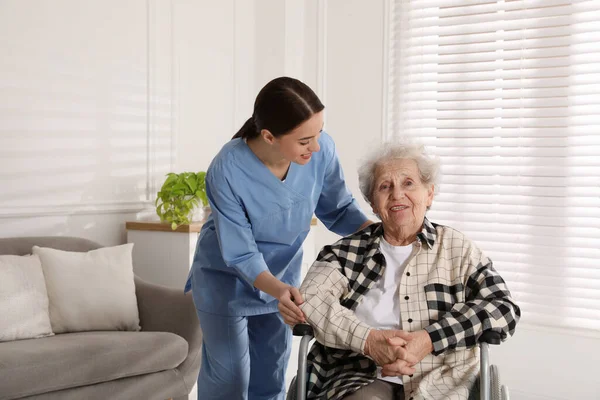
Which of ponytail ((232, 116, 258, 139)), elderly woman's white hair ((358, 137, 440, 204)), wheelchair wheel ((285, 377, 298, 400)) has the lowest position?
wheelchair wheel ((285, 377, 298, 400))

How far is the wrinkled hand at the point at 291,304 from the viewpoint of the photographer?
197cm

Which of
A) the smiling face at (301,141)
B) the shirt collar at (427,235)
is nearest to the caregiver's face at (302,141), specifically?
the smiling face at (301,141)

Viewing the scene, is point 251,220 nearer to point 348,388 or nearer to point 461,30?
point 348,388

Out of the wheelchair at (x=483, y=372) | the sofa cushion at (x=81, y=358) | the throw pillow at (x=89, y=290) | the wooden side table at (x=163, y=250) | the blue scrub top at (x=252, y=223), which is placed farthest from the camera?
the wooden side table at (x=163, y=250)

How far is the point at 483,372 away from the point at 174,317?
5.74 ft

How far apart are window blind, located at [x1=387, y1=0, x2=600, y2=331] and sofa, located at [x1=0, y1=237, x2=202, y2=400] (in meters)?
1.77

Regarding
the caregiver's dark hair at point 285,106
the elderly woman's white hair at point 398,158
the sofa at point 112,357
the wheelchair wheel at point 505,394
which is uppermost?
the caregiver's dark hair at point 285,106

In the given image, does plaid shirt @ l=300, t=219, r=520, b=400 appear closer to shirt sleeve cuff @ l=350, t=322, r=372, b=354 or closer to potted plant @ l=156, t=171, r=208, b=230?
shirt sleeve cuff @ l=350, t=322, r=372, b=354

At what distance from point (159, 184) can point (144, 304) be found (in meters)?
0.94

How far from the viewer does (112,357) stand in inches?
109

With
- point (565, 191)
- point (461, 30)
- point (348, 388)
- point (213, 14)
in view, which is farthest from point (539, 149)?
point (348, 388)

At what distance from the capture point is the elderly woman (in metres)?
1.87

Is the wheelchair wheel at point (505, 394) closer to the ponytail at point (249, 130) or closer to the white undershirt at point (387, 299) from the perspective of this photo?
the white undershirt at point (387, 299)

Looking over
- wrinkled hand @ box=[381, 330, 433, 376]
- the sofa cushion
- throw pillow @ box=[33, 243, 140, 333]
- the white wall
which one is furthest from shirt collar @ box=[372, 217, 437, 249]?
the white wall
